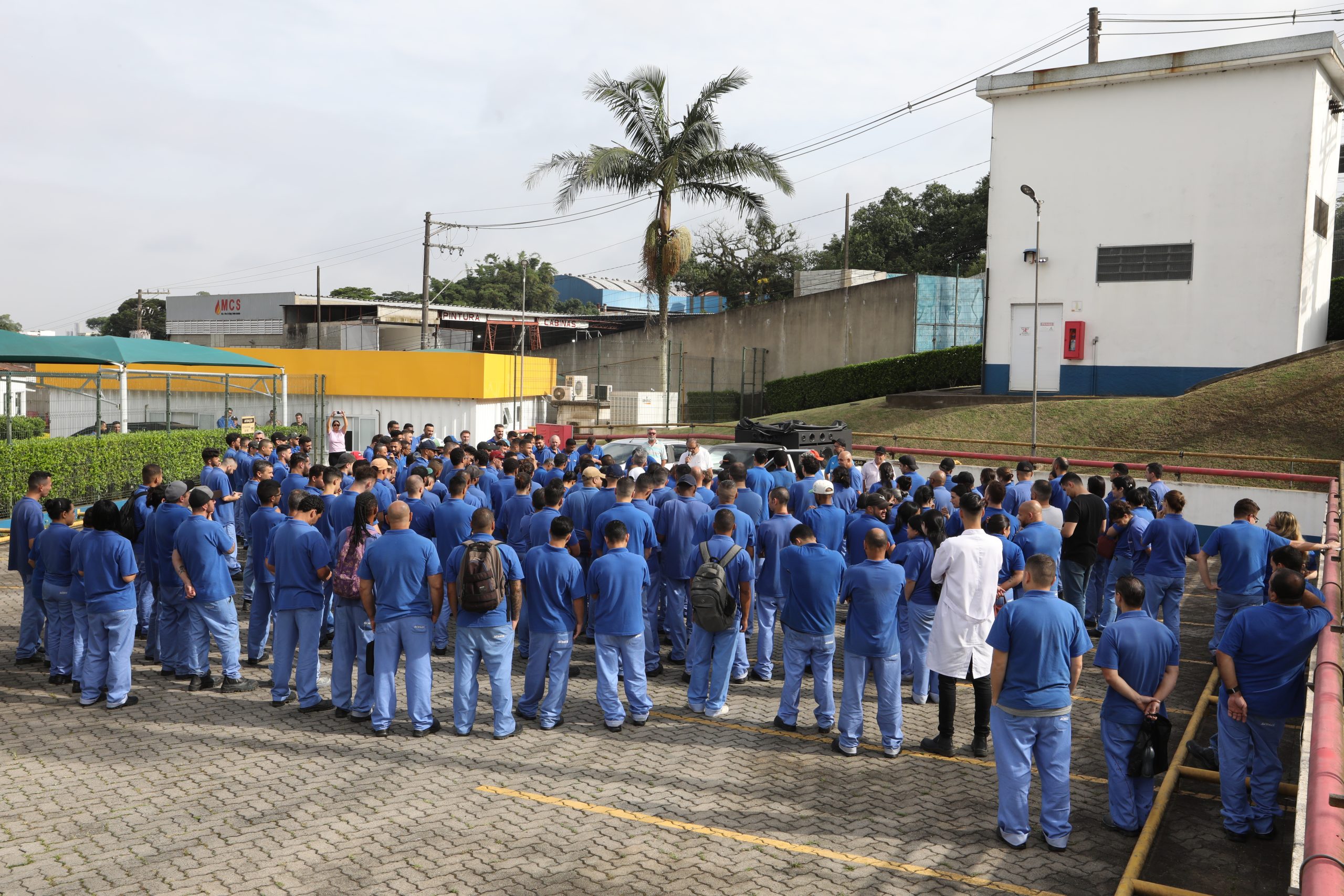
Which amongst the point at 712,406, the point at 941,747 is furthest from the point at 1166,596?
the point at 712,406

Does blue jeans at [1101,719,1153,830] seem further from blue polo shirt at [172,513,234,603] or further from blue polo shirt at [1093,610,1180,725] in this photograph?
blue polo shirt at [172,513,234,603]

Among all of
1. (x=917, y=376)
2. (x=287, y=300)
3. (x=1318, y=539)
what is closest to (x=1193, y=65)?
(x=917, y=376)

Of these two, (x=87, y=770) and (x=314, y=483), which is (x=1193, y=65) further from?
(x=87, y=770)

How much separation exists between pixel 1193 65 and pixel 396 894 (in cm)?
2612

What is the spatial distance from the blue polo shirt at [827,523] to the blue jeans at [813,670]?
1.36m

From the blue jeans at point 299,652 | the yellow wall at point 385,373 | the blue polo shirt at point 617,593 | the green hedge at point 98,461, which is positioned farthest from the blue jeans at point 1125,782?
the yellow wall at point 385,373

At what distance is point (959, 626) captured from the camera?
24.2 ft

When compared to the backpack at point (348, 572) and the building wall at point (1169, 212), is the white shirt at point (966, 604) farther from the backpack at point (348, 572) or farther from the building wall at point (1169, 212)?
the building wall at point (1169, 212)

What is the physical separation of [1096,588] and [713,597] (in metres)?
5.83

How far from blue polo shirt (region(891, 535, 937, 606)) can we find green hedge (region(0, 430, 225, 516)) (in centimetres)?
1374

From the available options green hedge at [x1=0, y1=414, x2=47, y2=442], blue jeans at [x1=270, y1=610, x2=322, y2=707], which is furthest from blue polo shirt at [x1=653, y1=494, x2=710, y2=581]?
green hedge at [x1=0, y1=414, x2=47, y2=442]

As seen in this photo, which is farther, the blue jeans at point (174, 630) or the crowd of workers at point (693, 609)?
the blue jeans at point (174, 630)

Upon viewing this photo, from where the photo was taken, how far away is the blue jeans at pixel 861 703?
735 centimetres

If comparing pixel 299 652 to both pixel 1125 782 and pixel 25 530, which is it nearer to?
pixel 25 530
